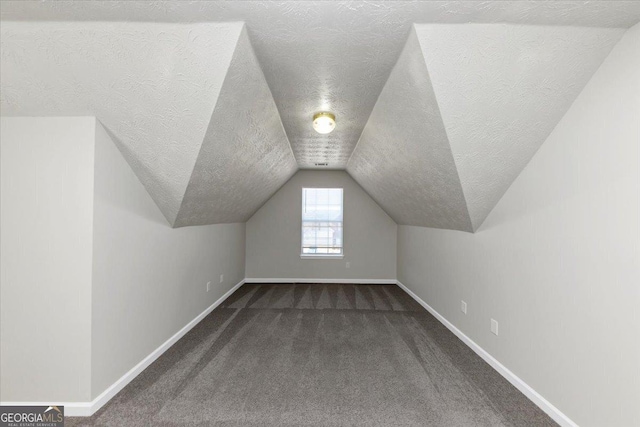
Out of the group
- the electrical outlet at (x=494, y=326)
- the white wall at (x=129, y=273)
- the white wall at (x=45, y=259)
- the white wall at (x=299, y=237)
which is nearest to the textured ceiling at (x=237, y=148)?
the white wall at (x=129, y=273)

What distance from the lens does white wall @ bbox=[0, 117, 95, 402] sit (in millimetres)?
1854

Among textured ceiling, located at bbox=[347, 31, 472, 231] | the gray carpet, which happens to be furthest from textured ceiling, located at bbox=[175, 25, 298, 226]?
the gray carpet

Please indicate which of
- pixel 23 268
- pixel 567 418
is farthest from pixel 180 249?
pixel 567 418

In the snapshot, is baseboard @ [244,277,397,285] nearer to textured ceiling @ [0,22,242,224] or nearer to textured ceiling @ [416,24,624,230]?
textured ceiling @ [416,24,624,230]

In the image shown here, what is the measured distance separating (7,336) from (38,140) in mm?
1286

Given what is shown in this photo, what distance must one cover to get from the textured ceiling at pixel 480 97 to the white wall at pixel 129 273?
2.16m

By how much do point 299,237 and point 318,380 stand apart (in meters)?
3.70

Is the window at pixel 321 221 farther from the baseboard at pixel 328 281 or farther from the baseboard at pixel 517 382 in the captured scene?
the baseboard at pixel 517 382

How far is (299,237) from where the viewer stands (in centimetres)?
589

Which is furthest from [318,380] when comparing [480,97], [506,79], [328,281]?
[328,281]

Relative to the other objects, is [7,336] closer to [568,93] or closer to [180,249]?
[180,249]

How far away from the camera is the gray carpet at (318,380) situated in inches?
73.9

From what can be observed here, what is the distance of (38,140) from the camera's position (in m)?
1.89

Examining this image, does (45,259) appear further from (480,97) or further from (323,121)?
(480,97)
